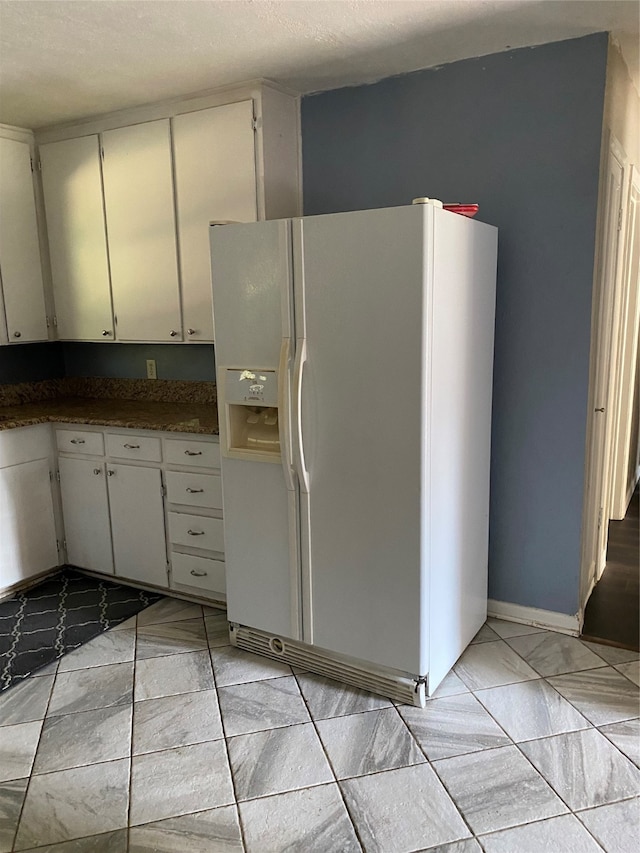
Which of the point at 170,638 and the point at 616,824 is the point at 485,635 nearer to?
the point at 616,824

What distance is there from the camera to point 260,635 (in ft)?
8.79

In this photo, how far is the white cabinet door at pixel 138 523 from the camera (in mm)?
3186

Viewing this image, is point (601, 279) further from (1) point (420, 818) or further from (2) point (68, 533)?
(2) point (68, 533)

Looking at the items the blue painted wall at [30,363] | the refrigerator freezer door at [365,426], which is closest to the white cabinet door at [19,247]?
A: the blue painted wall at [30,363]

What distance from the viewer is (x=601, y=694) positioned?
7.81 ft

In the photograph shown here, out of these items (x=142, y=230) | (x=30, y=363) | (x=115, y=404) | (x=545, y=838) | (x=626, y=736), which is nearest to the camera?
(x=545, y=838)

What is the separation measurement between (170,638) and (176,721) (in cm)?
59

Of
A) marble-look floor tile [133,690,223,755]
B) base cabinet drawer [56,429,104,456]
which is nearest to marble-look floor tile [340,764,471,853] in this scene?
marble-look floor tile [133,690,223,755]

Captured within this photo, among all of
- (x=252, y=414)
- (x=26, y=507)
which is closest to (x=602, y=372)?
(x=252, y=414)

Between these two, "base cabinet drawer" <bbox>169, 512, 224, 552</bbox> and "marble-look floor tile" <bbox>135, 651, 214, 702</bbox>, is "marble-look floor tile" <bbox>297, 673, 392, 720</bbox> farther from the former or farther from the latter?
"base cabinet drawer" <bbox>169, 512, 224, 552</bbox>

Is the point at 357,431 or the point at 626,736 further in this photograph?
the point at 357,431

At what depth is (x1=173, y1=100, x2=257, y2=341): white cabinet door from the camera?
295cm

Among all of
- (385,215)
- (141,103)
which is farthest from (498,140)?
(141,103)

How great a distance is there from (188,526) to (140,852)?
1494 mm
